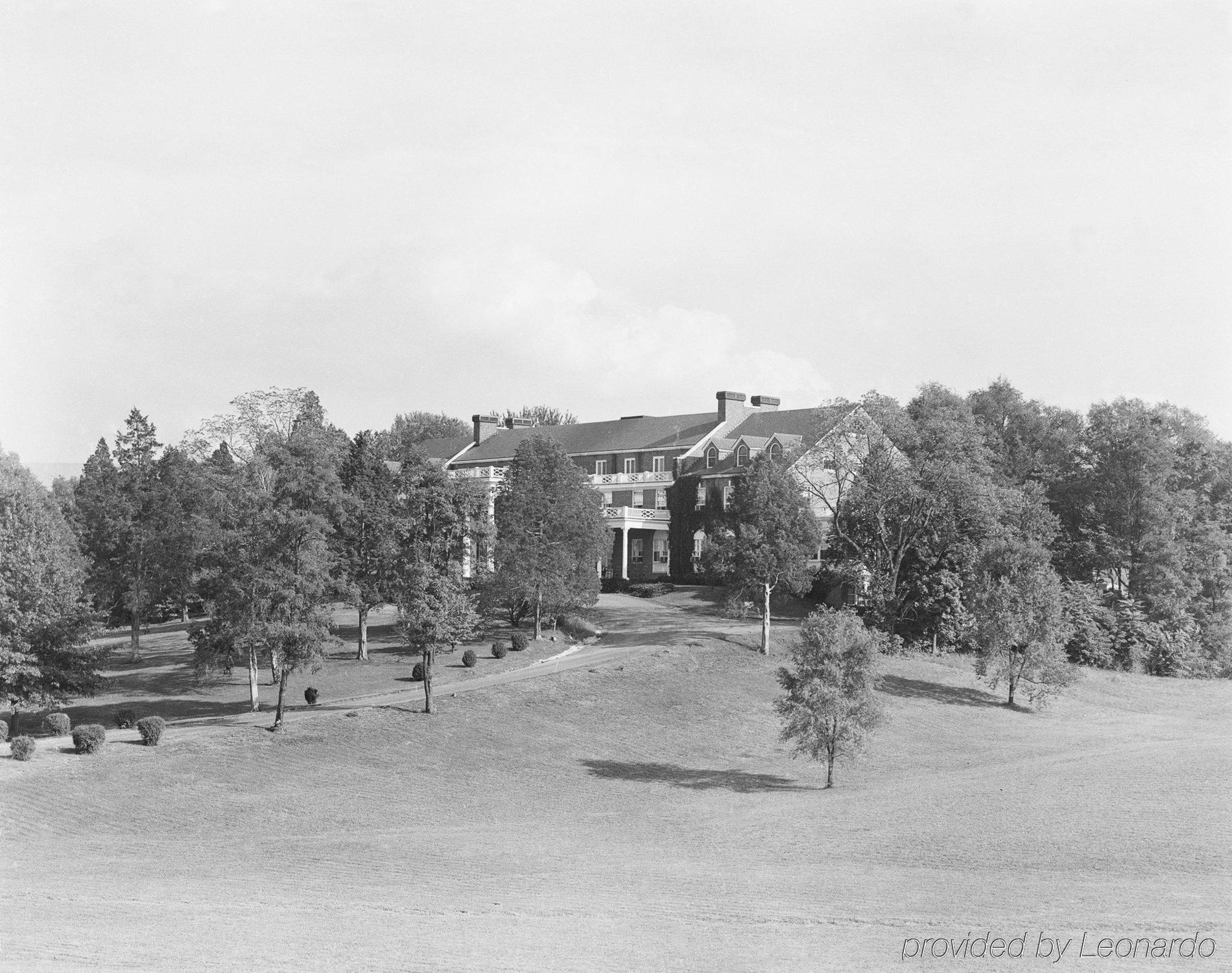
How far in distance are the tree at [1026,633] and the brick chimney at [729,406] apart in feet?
103

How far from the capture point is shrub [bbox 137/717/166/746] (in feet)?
138

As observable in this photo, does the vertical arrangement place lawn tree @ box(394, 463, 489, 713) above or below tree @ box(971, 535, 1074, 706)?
above

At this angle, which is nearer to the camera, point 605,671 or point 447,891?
point 447,891

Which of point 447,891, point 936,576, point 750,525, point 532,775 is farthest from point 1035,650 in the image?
point 447,891

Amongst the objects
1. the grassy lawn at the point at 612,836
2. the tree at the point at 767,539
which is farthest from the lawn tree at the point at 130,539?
the tree at the point at 767,539

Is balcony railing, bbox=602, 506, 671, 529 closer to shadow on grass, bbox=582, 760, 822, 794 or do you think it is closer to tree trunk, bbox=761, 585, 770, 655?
tree trunk, bbox=761, 585, 770, 655

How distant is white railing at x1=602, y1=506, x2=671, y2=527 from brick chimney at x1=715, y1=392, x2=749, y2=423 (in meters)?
9.22

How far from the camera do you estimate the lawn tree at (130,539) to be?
6275 centimetres

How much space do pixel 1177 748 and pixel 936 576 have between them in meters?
24.3

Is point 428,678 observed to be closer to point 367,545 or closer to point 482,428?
point 367,545

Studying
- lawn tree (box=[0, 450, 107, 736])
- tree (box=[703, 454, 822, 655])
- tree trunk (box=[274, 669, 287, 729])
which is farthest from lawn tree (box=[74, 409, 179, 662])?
tree (box=[703, 454, 822, 655])

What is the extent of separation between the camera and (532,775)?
139ft

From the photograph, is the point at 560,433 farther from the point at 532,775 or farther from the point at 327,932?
the point at 327,932

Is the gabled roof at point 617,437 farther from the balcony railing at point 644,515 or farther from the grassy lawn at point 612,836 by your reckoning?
the grassy lawn at point 612,836
